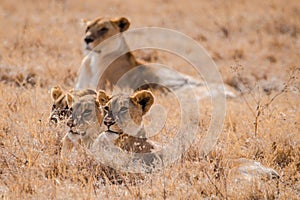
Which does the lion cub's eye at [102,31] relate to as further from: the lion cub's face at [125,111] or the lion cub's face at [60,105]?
the lion cub's face at [125,111]

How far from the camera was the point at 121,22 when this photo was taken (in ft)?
25.7

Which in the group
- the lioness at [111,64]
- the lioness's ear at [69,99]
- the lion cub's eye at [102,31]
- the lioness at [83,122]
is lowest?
the lioness at [83,122]

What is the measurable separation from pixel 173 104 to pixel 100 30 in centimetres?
156

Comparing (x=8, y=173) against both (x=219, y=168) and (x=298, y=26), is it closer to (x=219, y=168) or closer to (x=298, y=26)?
(x=219, y=168)

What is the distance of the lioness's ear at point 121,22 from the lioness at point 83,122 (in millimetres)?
2824

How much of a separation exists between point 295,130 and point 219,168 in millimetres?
1275

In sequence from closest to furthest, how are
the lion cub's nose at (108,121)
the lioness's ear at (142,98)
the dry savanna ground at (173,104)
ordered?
the dry savanna ground at (173,104), the lion cub's nose at (108,121), the lioness's ear at (142,98)

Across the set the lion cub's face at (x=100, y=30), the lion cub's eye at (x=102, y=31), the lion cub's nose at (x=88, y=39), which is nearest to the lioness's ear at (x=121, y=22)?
the lion cub's face at (x=100, y=30)

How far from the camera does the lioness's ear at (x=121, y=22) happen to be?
7785 millimetres

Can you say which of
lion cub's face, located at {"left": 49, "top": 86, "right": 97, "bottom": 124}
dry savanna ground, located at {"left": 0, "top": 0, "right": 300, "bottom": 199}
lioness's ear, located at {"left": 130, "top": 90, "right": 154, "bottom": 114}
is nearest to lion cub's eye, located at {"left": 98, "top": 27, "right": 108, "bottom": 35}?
dry savanna ground, located at {"left": 0, "top": 0, "right": 300, "bottom": 199}

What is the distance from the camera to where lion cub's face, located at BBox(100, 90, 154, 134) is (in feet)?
16.0

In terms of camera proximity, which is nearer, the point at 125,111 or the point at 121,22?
the point at 125,111

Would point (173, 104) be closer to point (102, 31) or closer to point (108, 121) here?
point (102, 31)

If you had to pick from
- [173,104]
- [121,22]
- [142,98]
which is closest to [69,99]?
[142,98]
